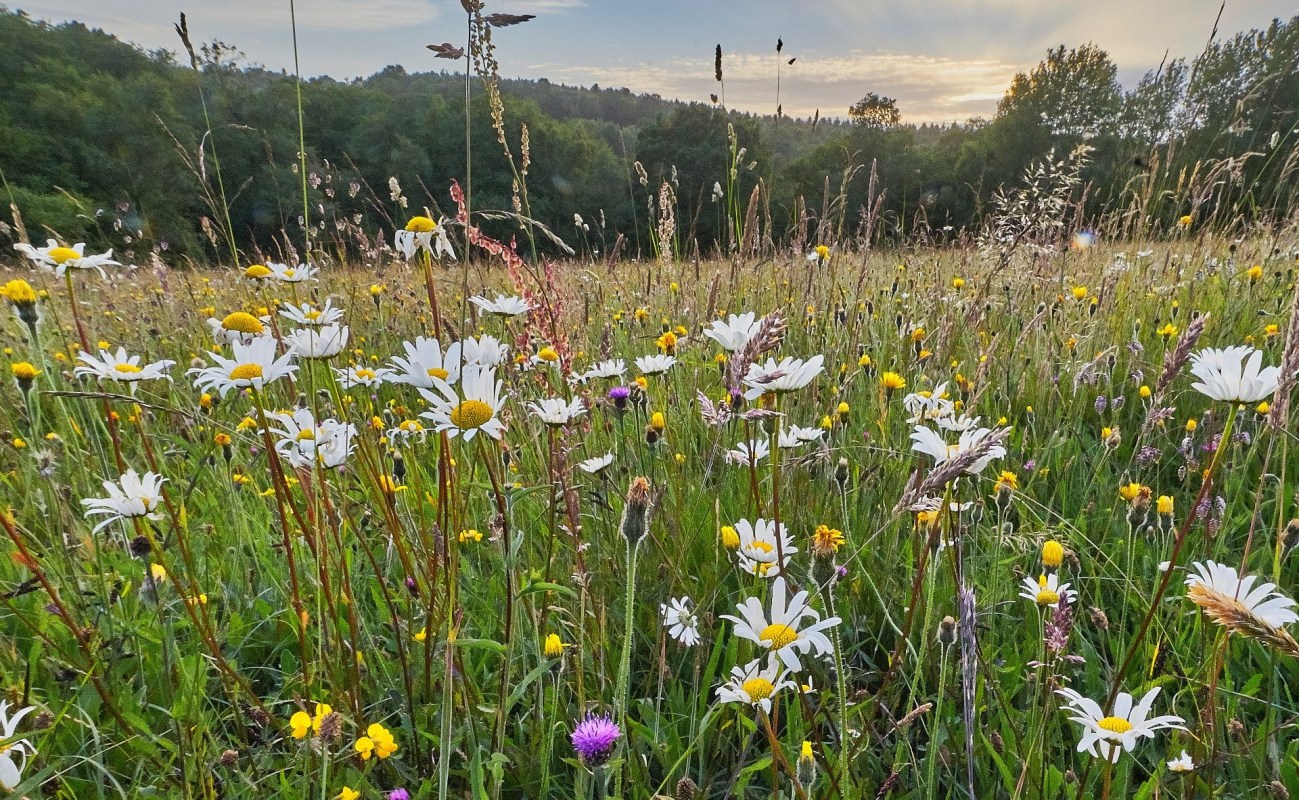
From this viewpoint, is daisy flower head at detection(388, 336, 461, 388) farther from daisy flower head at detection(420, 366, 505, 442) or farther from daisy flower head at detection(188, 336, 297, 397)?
daisy flower head at detection(188, 336, 297, 397)

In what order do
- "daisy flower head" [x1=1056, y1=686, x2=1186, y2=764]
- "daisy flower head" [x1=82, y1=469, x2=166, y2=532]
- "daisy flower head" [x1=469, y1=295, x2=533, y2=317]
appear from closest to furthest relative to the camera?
"daisy flower head" [x1=1056, y1=686, x2=1186, y2=764] → "daisy flower head" [x1=82, y1=469, x2=166, y2=532] → "daisy flower head" [x1=469, y1=295, x2=533, y2=317]

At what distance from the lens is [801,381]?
3.31 ft

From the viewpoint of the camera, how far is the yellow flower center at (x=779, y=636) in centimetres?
90

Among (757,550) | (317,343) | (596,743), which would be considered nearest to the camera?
(596,743)

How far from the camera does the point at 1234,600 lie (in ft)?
1.91

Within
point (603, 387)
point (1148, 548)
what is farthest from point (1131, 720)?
point (603, 387)

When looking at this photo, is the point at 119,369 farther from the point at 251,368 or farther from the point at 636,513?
the point at 636,513

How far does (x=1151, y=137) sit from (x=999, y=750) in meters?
4.50

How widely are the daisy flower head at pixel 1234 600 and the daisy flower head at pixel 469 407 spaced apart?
80cm

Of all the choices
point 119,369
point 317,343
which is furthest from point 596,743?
point 119,369

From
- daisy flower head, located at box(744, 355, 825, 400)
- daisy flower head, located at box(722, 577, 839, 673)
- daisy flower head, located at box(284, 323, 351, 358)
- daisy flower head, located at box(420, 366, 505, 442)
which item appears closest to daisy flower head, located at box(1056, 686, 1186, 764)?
daisy flower head, located at box(722, 577, 839, 673)

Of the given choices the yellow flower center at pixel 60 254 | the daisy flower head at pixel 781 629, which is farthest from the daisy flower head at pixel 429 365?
the yellow flower center at pixel 60 254

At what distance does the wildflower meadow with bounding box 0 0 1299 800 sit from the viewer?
0.95 metres

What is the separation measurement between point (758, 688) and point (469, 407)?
22.2 inches
